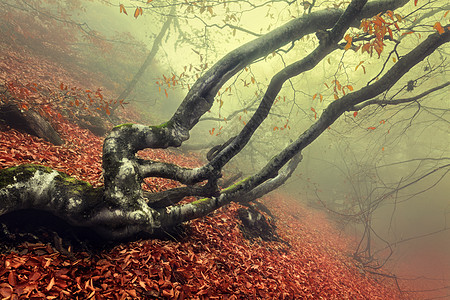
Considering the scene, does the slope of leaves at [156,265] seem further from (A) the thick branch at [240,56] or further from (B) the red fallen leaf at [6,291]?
(A) the thick branch at [240,56]

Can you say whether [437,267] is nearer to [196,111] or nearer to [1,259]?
[196,111]

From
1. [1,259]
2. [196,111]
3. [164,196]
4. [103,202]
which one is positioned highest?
[196,111]

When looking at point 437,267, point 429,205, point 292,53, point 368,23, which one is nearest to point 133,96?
point 292,53

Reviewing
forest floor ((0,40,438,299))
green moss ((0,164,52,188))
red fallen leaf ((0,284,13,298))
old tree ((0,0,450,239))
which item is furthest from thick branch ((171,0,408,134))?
red fallen leaf ((0,284,13,298))

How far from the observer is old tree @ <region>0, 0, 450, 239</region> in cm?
241

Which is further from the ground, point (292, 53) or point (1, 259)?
point (292, 53)

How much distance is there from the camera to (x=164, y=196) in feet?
11.6

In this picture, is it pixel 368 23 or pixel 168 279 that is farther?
pixel 368 23

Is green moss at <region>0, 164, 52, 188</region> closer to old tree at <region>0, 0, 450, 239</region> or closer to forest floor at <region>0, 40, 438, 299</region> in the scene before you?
old tree at <region>0, 0, 450, 239</region>

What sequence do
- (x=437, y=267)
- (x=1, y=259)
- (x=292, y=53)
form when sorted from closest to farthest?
(x=1, y=259)
(x=437, y=267)
(x=292, y=53)

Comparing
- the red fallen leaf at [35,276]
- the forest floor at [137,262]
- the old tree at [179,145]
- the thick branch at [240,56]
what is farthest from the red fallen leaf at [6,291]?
the thick branch at [240,56]

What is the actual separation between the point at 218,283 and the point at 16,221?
2.70 meters

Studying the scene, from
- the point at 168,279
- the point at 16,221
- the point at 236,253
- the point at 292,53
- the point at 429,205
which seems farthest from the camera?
the point at 429,205

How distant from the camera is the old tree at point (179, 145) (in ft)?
7.90
